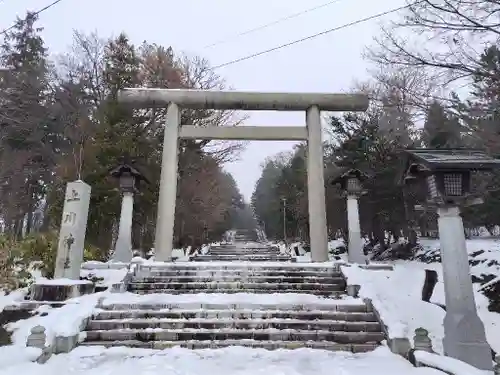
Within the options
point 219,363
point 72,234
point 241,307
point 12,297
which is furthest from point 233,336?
point 12,297

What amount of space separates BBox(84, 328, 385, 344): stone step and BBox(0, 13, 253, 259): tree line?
10.5m

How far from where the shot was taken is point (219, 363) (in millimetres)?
5145

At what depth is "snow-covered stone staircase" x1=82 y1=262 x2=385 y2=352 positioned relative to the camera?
19.9 ft

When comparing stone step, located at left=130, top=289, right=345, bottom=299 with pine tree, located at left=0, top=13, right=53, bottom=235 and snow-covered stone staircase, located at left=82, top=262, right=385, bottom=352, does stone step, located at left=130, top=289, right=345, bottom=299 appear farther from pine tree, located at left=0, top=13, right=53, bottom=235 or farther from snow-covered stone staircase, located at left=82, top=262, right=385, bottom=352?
pine tree, located at left=0, top=13, right=53, bottom=235

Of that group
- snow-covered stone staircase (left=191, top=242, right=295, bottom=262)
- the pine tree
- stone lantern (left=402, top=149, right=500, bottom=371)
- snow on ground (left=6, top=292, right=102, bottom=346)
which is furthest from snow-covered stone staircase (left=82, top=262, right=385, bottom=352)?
the pine tree

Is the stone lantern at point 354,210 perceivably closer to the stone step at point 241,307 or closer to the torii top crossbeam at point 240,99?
the torii top crossbeam at point 240,99

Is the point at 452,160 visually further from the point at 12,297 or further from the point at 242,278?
the point at 12,297

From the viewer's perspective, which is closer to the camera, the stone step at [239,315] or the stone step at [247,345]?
the stone step at [247,345]

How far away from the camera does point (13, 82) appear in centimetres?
2103

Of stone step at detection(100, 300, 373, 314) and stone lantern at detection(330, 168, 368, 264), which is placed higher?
stone lantern at detection(330, 168, 368, 264)

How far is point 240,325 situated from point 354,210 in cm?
804

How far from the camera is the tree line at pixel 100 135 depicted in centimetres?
1698

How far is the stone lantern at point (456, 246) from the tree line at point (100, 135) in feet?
43.7

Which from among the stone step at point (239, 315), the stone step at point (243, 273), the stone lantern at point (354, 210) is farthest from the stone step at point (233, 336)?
the stone lantern at point (354, 210)
